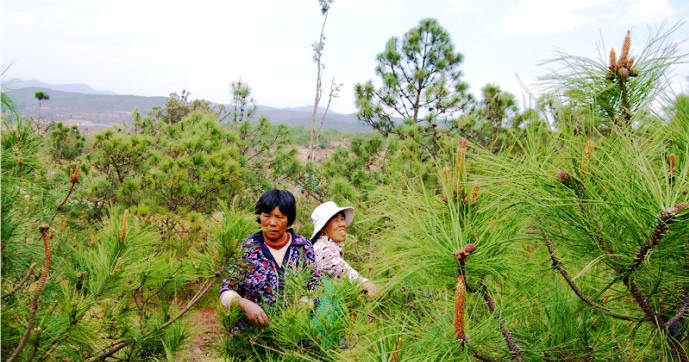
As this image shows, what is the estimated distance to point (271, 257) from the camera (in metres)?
1.86

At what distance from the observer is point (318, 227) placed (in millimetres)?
2324

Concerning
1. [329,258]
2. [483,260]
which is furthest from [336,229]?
[483,260]

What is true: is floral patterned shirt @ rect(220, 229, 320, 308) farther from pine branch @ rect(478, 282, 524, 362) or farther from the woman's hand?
pine branch @ rect(478, 282, 524, 362)

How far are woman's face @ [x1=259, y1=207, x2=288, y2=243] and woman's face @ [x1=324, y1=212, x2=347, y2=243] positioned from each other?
510mm

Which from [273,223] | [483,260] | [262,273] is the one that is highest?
[483,260]

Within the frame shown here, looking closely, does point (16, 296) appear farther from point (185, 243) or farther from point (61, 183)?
point (185, 243)

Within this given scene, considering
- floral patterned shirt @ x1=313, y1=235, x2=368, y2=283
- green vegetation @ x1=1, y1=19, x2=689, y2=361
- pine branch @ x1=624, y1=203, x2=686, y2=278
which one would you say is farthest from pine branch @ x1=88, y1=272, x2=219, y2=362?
pine branch @ x1=624, y1=203, x2=686, y2=278

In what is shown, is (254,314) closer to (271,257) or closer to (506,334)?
(271,257)

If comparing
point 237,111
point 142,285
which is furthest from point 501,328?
point 237,111

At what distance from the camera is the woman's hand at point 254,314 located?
55.1 inches

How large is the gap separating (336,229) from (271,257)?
22.7 inches

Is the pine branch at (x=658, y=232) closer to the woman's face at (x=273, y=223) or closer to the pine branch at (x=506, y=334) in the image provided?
the pine branch at (x=506, y=334)

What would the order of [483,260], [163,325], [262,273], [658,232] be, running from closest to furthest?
[658,232] → [483,260] → [163,325] → [262,273]

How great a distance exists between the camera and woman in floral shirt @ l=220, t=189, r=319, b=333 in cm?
170
